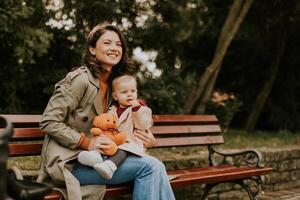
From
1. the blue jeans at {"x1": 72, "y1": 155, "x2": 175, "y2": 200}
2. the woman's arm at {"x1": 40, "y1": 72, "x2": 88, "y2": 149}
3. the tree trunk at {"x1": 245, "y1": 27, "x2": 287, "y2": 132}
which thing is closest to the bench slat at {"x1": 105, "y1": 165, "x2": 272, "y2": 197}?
the blue jeans at {"x1": 72, "y1": 155, "x2": 175, "y2": 200}

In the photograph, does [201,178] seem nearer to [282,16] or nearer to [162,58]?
[162,58]

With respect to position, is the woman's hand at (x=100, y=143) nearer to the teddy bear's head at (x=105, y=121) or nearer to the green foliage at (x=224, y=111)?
the teddy bear's head at (x=105, y=121)

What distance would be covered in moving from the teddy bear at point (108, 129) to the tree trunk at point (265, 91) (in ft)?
25.0

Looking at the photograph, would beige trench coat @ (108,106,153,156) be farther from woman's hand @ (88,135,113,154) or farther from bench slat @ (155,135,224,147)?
bench slat @ (155,135,224,147)

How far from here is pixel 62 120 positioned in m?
3.66

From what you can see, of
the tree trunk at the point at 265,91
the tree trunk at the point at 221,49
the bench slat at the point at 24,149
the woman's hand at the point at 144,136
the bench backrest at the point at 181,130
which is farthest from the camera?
the tree trunk at the point at 265,91

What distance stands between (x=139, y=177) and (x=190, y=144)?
1.77 meters

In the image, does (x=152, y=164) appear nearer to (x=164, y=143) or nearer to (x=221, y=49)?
(x=164, y=143)

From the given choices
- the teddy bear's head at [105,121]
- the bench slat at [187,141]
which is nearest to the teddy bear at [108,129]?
the teddy bear's head at [105,121]

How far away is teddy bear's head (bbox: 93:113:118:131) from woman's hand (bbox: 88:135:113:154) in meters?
0.08

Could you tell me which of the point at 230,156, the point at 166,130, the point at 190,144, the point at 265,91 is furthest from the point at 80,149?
the point at 265,91

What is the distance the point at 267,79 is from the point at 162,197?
821 centimetres

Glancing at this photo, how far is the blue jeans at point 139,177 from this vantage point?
3.61 meters

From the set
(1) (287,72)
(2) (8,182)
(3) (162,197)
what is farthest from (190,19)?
(2) (8,182)
